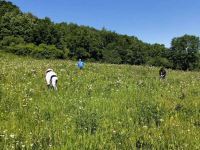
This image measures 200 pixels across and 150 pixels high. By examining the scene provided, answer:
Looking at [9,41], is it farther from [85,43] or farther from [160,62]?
[160,62]

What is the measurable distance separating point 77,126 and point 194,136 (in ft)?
10.3

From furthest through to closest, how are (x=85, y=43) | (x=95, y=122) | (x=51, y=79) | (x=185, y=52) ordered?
1. (x=185, y=52)
2. (x=85, y=43)
3. (x=51, y=79)
4. (x=95, y=122)

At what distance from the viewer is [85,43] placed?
138 meters

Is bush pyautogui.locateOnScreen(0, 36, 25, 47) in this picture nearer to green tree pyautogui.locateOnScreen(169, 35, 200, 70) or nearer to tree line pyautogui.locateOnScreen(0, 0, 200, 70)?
tree line pyautogui.locateOnScreen(0, 0, 200, 70)

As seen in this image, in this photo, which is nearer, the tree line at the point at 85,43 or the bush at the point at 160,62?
the tree line at the point at 85,43

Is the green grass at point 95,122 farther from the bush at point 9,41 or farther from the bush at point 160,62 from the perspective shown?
the bush at point 160,62

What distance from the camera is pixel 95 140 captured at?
1018 cm

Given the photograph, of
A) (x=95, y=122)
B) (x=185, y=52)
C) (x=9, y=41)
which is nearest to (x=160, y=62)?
(x=185, y=52)

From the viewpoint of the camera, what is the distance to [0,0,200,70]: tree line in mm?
111625

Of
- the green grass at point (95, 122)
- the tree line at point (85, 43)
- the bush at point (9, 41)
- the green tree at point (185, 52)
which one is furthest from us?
the green tree at point (185, 52)

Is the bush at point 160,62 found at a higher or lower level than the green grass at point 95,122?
higher

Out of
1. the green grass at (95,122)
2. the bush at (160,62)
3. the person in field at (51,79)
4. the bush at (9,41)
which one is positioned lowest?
the green grass at (95,122)

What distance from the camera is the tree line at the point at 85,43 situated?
4395 inches

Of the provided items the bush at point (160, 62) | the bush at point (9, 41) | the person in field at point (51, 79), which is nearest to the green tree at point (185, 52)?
the bush at point (160, 62)
